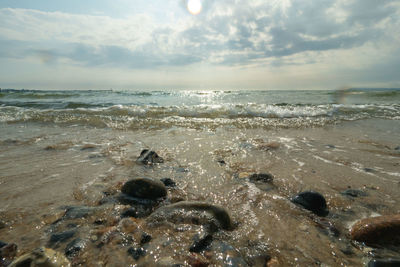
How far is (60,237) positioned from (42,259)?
1.24ft

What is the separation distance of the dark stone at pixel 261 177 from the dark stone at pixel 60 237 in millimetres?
2062

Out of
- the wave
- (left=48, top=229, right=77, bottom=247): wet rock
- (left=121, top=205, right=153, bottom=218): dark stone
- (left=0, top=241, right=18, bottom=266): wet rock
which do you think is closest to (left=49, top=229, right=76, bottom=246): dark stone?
(left=48, top=229, right=77, bottom=247): wet rock

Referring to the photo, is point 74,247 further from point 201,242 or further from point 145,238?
point 201,242

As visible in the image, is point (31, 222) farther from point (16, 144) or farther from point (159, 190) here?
point (16, 144)

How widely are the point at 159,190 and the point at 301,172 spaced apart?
210 cm

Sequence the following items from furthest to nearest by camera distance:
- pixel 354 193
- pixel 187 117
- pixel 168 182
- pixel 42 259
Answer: pixel 187 117 < pixel 168 182 < pixel 354 193 < pixel 42 259

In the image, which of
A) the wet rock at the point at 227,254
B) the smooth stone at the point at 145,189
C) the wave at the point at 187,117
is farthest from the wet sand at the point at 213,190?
the wave at the point at 187,117

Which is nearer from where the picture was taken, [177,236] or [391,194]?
[177,236]

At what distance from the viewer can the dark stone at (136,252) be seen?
146cm

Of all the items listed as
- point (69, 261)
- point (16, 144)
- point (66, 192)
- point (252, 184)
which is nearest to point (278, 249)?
point (252, 184)

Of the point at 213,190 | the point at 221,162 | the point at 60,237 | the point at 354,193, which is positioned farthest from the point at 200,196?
the point at 354,193

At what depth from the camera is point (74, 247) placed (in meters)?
1.53

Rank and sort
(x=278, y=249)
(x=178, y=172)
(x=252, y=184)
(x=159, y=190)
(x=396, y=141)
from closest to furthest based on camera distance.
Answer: (x=278, y=249)
(x=159, y=190)
(x=252, y=184)
(x=178, y=172)
(x=396, y=141)

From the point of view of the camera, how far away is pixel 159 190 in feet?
7.62
